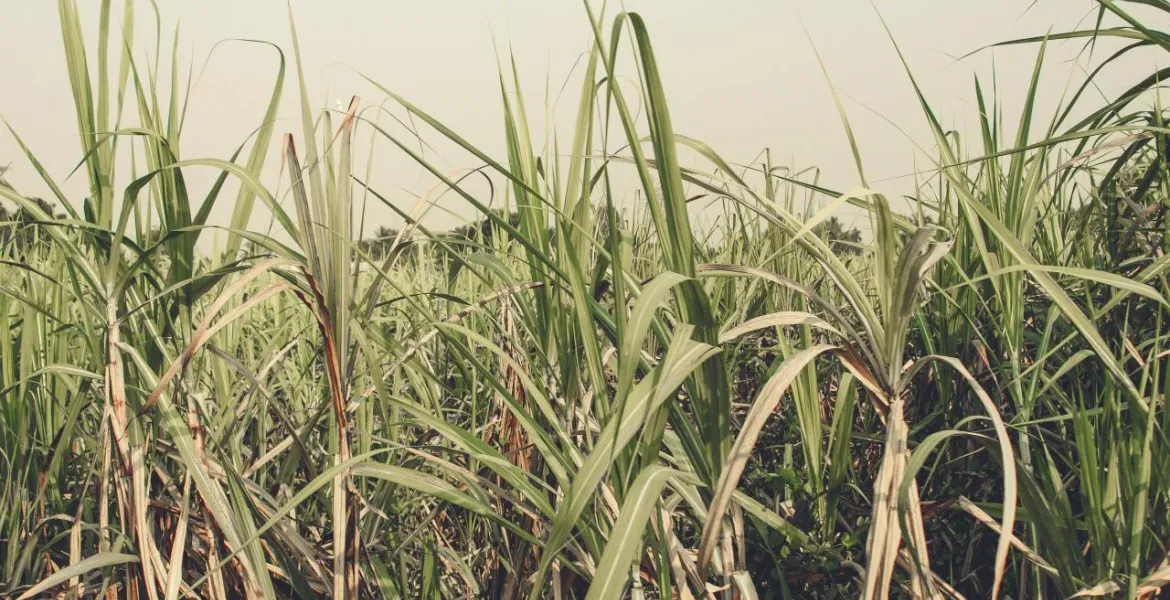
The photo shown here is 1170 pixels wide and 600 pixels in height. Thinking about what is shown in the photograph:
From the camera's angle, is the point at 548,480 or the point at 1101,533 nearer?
the point at 1101,533

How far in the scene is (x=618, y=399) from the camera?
0.75 metres

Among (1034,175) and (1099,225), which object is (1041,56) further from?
(1099,225)

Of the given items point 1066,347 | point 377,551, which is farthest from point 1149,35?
point 377,551

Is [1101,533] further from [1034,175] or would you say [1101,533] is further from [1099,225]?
[1099,225]

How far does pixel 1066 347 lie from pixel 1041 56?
1.54 feet

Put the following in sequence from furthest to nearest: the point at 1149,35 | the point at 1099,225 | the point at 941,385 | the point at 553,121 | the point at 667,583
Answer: the point at 1099,225
the point at 553,121
the point at 941,385
the point at 1149,35
the point at 667,583

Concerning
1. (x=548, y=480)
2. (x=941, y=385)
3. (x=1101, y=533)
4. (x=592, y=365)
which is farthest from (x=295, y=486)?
(x=1101, y=533)

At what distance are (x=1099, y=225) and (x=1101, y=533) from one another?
84 cm

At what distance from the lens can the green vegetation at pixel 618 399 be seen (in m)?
0.91

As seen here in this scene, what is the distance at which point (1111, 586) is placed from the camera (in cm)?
98

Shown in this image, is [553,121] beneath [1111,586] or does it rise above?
above

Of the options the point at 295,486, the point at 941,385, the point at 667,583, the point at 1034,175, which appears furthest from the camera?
the point at 295,486

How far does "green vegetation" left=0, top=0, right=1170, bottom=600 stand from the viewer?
91cm

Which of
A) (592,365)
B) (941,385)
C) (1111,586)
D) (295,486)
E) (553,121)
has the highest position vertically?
(553,121)
